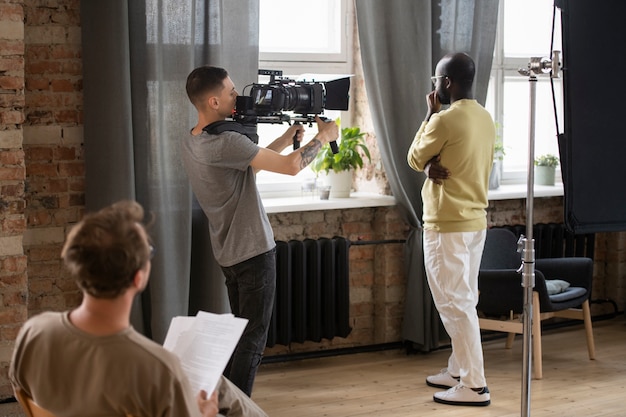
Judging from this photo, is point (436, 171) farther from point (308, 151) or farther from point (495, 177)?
point (495, 177)

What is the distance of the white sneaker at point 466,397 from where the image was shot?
Answer: 400 cm

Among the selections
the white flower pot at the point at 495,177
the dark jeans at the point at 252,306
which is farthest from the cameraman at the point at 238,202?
the white flower pot at the point at 495,177

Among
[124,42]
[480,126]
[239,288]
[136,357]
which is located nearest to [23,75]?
[124,42]

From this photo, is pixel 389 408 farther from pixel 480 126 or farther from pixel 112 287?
pixel 112 287

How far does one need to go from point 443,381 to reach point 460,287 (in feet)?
2.01

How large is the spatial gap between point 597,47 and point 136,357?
1144 millimetres

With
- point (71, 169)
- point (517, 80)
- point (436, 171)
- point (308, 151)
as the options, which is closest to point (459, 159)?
point (436, 171)

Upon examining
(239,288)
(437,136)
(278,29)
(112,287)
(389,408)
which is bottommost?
(389,408)

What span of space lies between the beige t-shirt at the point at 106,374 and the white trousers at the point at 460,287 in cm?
225

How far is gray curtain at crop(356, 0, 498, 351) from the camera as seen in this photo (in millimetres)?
4656

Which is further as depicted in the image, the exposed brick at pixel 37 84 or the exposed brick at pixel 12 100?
the exposed brick at pixel 37 84

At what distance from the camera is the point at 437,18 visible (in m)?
4.79

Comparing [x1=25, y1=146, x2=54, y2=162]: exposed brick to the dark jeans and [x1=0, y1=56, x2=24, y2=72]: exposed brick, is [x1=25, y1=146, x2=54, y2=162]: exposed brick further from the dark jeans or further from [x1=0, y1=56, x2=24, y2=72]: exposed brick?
the dark jeans

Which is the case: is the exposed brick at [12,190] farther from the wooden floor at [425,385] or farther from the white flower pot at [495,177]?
the white flower pot at [495,177]
